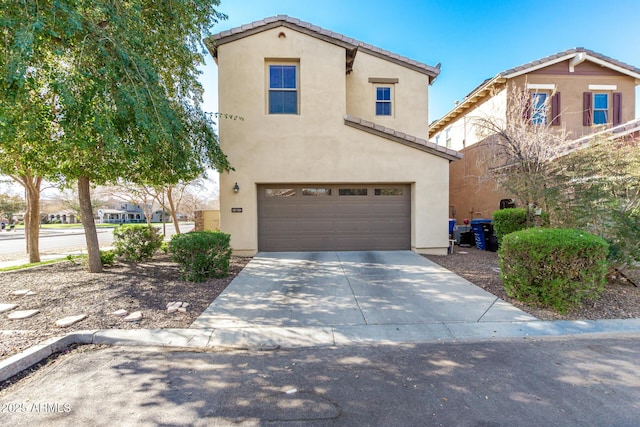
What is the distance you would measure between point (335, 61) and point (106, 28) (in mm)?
6387

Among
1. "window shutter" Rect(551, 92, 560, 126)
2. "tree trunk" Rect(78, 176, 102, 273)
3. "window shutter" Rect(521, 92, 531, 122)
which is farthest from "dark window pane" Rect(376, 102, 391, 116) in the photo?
"tree trunk" Rect(78, 176, 102, 273)

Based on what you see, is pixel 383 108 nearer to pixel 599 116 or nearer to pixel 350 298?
pixel 350 298

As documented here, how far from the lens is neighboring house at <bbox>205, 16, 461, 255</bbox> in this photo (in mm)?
9000

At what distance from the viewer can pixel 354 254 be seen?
8977 millimetres

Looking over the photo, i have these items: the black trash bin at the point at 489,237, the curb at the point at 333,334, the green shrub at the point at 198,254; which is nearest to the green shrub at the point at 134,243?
the green shrub at the point at 198,254

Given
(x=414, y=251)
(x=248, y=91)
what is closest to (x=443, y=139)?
(x=414, y=251)

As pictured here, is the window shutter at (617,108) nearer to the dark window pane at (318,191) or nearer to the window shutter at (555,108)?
the window shutter at (555,108)

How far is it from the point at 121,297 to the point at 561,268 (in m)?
7.64

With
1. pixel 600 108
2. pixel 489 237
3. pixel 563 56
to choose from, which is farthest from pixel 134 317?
pixel 600 108

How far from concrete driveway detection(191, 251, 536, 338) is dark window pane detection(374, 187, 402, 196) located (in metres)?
2.68

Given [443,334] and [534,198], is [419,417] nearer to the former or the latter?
[443,334]

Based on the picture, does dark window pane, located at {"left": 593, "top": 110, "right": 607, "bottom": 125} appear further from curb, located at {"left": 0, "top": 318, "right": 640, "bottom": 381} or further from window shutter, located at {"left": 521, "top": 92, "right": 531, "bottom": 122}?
curb, located at {"left": 0, "top": 318, "right": 640, "bottom": 381}

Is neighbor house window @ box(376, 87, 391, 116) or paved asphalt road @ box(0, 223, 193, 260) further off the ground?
neighbor house window @ box(376, 87, 391, 116)

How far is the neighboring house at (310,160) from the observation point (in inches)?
354
